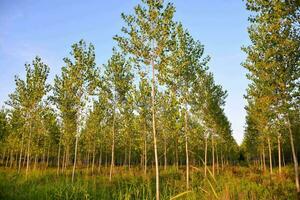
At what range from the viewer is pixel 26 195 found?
11.2 m

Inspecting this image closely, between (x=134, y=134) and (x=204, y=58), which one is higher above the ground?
(x=204, y=58)

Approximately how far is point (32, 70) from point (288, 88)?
21466 millimetres

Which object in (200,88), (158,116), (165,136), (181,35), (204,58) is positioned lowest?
(165,136)

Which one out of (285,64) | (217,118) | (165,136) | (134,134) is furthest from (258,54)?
(134,134)

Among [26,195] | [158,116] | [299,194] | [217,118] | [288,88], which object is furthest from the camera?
[158,116]

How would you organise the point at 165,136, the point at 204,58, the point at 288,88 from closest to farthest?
the point at 288,88
the point at 204,58
the point at 165,136

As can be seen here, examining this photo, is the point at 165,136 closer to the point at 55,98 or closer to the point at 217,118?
the point at 217,118

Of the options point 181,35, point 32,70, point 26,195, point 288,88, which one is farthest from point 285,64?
point 32,70

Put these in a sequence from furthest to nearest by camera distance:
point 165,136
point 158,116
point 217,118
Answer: point 165,136 → point 158,116 → point 217,118

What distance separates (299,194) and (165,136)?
20.5m

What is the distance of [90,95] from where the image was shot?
20484 mm

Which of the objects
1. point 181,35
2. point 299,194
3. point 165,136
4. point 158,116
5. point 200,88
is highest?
point 181,35

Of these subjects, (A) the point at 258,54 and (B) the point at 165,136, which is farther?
(B) the point at 165,136

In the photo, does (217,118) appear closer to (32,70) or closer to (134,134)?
(134,134)
